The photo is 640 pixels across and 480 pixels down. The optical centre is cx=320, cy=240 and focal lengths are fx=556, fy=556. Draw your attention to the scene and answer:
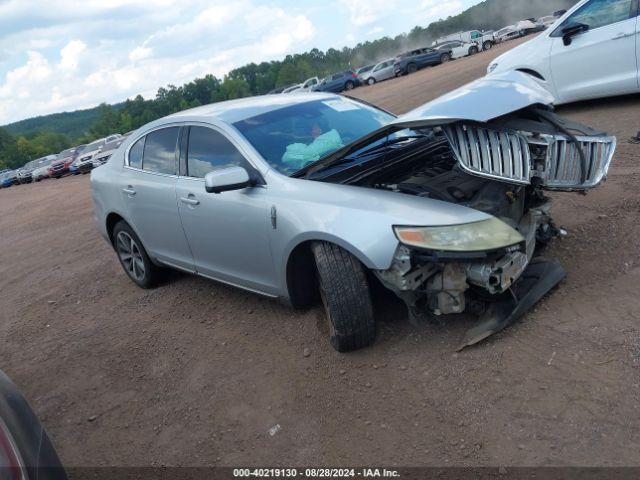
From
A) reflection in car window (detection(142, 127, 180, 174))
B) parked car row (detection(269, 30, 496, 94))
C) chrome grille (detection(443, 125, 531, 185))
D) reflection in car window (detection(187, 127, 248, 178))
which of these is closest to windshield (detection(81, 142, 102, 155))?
parked car row (detection(269, 30, 496, 94))

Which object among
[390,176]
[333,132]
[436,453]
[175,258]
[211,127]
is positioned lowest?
[436,453]

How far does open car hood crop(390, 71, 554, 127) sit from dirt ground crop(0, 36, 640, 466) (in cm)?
123

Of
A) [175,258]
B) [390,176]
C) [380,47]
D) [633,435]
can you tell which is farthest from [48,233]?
[380,47]

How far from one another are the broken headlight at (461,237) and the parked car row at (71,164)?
22974 millimetres

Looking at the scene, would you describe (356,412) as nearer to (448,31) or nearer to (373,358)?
(373,358)

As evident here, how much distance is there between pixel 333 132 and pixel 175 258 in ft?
5.77

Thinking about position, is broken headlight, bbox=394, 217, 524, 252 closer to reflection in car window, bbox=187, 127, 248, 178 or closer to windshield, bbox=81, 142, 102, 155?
reflection in car window, bbox=187, 127, 248, 178

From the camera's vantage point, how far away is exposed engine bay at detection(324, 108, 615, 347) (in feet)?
10.3

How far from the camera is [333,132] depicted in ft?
14.3

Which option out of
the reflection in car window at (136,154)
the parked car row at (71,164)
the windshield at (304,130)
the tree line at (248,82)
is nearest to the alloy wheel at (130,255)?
the reflection in car window at (136,154)

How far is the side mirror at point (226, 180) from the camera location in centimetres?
362

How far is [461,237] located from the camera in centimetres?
306

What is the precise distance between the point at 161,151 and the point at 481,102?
2782 mm

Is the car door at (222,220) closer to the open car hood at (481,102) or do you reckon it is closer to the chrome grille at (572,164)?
the open car hood at (481,102)
